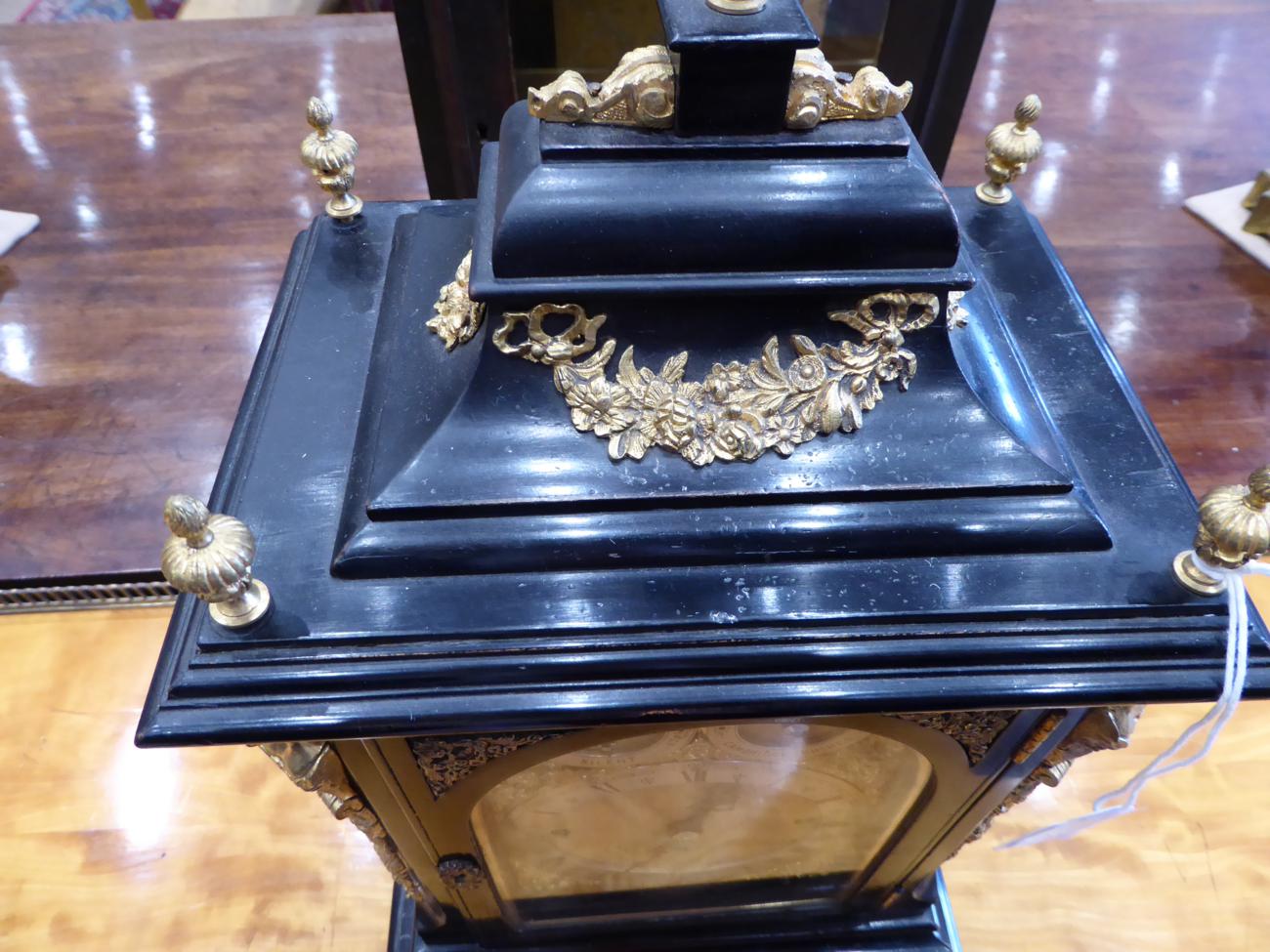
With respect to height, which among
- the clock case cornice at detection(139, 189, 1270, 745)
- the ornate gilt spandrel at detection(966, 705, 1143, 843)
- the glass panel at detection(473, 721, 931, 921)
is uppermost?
the clock case cornice at detection(139, 189, 1270, 745)

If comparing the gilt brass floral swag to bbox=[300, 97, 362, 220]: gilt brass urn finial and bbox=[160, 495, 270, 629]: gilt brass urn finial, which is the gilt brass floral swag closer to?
bbox=[160, 495, 270, 629]: gilt brass urn finial

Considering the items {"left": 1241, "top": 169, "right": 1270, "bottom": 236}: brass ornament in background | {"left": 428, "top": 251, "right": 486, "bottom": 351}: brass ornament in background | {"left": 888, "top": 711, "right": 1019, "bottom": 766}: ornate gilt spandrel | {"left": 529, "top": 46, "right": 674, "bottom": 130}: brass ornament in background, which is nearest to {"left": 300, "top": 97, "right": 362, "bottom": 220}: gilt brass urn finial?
{"left": 428, "top": 251, "right": 486, "bottom": 351}: brass ornament in background

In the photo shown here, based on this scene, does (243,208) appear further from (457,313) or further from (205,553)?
(205,553)

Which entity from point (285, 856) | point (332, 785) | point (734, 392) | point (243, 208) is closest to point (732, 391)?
point (734, 392)

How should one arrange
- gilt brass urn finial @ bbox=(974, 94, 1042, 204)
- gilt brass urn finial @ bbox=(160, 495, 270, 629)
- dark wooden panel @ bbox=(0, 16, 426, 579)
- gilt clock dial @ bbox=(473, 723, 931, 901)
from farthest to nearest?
dark wooden panel @ bbox=(0, 16, 426, 579)
gilt brass urn finial @ bbox=(974, 94, 1042, 204)
gilt clock dial @ bbox=(473, 723, 931, 901)
gilt brass urn finial @ bbox=(160, 495, 270, 629)

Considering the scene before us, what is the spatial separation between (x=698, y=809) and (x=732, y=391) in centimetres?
46

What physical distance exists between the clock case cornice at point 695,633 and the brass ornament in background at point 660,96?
0.59ft

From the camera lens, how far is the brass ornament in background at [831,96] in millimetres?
595

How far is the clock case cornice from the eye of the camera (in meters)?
0.60

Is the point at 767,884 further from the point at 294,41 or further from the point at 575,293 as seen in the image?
the point at 294,41

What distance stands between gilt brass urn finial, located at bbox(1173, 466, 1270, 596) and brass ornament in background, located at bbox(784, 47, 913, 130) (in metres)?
0.32

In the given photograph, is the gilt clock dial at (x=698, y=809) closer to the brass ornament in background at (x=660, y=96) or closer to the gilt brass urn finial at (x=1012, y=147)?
the brass ornament in background at (x=660, y=96)

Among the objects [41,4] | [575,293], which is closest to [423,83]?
[575,293]

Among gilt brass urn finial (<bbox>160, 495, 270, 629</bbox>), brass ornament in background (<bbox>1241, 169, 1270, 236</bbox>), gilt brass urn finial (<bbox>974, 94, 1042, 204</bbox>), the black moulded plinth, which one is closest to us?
gilt brass urn finial (<bbox>160, 495, 270, 629</bbox>)
